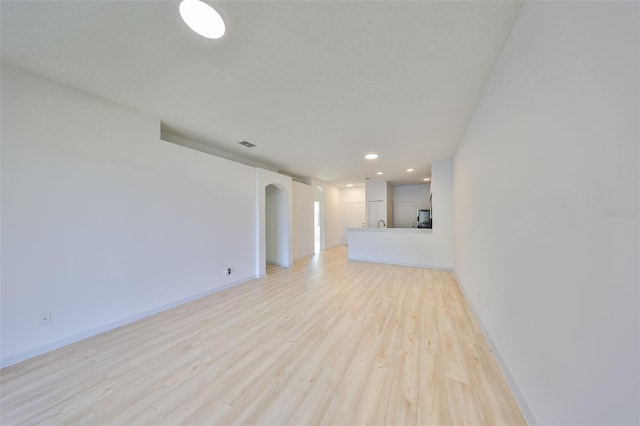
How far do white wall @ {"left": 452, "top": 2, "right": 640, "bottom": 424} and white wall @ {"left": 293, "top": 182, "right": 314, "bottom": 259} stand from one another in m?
4.77

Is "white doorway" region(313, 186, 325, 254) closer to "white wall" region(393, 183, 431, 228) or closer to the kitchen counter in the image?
the kitchen counter

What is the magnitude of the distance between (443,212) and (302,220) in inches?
144

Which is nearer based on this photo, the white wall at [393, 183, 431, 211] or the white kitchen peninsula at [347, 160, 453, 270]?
the white kitchen peninsula at [347, 160, 453, 270]

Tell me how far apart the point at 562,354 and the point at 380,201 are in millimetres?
6242

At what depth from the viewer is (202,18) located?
1.29 meters

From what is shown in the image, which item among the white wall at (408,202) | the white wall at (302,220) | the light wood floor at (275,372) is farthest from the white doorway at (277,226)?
the white wall at (408,202)

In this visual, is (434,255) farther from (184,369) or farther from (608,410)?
(184,369)

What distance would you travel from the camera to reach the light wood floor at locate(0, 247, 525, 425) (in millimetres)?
1301

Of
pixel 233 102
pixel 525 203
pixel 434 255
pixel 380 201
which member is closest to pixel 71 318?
pixel 233 102

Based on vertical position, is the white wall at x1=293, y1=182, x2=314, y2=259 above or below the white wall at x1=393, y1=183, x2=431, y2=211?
below

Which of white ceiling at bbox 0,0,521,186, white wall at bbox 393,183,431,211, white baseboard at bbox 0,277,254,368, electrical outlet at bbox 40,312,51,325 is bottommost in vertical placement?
white baseboard at bbox 0,277,254,368

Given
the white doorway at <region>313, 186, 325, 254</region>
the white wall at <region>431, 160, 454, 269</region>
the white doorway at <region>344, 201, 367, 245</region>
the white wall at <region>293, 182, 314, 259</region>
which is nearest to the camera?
the white wall at <region>431, 160, 454, 269</region>

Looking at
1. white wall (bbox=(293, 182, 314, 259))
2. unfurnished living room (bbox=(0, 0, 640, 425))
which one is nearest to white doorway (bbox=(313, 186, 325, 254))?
white wall (bbox=(293, 182, 314, 259))

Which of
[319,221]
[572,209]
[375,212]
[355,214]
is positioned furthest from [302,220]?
[572,209]
